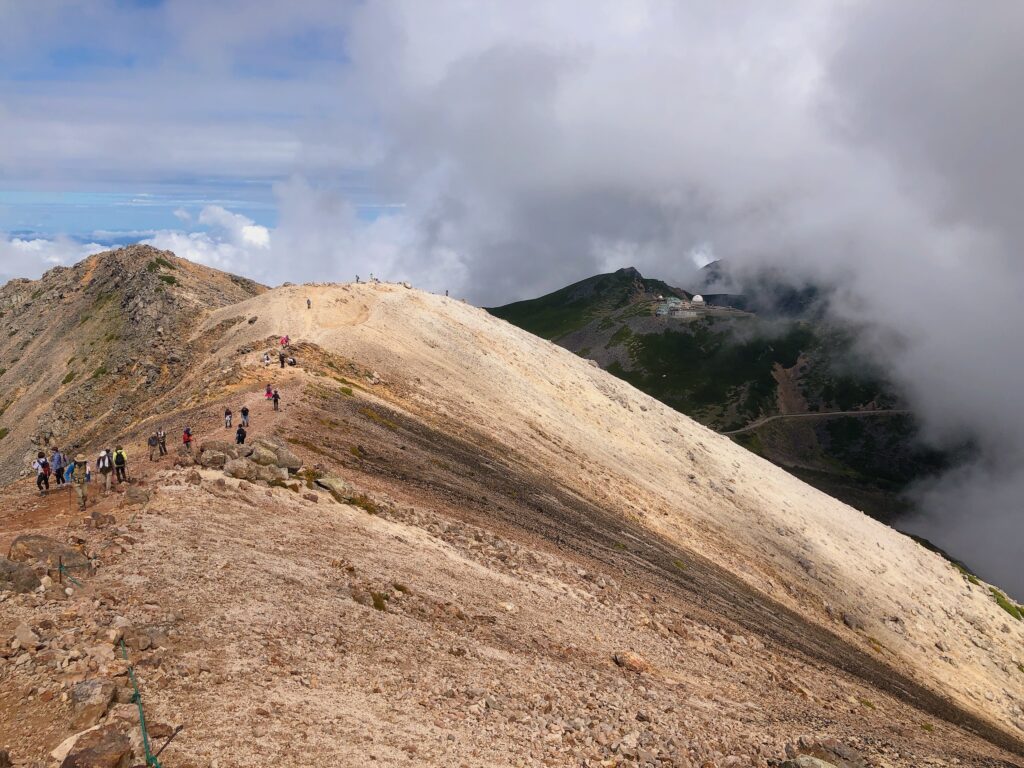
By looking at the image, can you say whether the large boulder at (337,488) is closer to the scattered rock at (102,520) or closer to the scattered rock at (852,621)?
A: the scattered rock at (102,520)

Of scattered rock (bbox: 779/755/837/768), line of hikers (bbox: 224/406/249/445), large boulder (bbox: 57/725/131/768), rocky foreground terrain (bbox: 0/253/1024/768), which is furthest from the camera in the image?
line of hikers (bbox: 224/406/249/445)

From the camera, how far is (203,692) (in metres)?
15.7

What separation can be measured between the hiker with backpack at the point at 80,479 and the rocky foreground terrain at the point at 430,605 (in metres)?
0.56

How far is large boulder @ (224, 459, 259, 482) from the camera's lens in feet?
98.7

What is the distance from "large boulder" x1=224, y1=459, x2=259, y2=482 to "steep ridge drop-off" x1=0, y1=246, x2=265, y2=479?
74.4 ft

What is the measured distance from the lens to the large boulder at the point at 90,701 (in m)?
13.7

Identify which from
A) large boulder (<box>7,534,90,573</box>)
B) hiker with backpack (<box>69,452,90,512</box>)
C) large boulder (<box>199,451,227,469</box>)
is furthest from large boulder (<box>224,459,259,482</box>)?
large boulder (<box>7,534,90,573</box>)

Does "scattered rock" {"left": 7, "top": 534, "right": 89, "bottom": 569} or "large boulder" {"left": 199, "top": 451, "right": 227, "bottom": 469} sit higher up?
"large boulder" {"left": 199, "top": 451, "right": 227, "bottom": 469}

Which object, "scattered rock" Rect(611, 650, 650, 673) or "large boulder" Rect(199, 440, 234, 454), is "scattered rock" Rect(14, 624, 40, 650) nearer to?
"large boulder" Rect(199, 440, 234, 454)

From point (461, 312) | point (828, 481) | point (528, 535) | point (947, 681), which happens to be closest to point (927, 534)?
point (828, 481)

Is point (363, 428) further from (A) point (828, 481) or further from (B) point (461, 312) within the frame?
(A) point (828, 481)

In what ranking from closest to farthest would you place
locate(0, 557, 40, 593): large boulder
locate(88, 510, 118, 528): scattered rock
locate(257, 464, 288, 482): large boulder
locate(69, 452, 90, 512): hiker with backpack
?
locate(0, 557, 40, 593): large boulder, locate(88, 510, 118, 528): scattered rock, locate(69, 452, 90, 512): hiker with backpack, locate(257, 464, 288, 482): large boulder

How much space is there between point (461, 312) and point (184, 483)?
193ft

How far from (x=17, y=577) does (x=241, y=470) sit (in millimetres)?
12348
